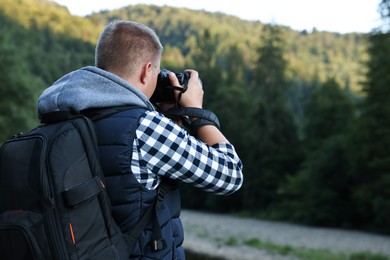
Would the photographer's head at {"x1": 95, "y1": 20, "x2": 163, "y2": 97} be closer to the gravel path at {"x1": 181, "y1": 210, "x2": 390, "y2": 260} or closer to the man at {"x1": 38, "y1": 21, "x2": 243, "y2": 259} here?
the man at {"x1": 38, "y1": 21, "x2": 243, "y2": 259}

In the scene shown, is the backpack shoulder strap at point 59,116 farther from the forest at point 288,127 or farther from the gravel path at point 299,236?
the gravel path at point 299,236

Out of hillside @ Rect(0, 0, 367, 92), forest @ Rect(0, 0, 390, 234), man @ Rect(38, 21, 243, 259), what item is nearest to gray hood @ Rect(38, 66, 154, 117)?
man @ Rect(38, 21, 243, 259)

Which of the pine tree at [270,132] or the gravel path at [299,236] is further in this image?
the pine tree at [270,132]

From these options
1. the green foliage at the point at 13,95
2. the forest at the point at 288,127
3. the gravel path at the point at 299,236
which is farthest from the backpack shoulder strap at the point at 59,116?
the green foliage at the point at 13,95

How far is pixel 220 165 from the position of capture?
6.46 ft

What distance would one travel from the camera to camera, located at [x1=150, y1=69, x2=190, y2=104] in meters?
2.14

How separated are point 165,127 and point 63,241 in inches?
20.5

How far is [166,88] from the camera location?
2.16m

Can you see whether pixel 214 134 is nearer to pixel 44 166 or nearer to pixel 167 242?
pixel 167 242

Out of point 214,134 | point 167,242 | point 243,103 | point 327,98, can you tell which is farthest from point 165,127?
point 243,103

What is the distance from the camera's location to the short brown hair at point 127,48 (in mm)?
1980

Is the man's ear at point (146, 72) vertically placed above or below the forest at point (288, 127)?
above

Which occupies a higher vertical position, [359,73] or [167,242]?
A: [167,242]

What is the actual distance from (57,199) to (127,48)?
0.62 m
